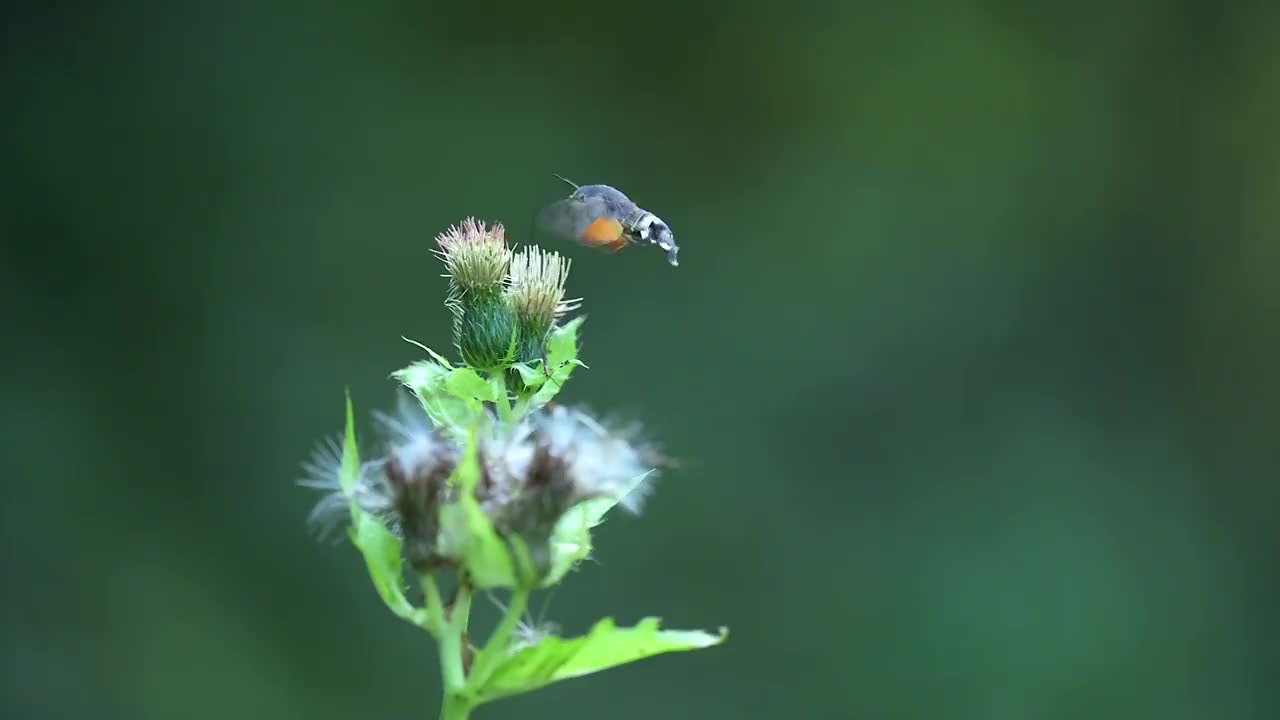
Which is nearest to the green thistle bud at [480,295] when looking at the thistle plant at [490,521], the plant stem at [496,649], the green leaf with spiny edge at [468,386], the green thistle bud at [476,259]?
the green thistle bud at [476,259]

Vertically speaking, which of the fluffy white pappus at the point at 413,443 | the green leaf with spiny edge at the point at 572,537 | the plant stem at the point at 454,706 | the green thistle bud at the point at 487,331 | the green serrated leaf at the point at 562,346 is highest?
the green thistle bud at the point at 487,331

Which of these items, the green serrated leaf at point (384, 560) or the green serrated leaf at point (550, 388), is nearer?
the green serrated leaf at point (384, 560)

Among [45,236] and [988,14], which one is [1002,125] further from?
[45,236]

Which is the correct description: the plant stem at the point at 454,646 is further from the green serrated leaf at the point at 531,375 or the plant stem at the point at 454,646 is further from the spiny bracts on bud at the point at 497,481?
the green serrated leaf at the point at 531,375

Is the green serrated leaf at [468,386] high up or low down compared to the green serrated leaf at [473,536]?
up

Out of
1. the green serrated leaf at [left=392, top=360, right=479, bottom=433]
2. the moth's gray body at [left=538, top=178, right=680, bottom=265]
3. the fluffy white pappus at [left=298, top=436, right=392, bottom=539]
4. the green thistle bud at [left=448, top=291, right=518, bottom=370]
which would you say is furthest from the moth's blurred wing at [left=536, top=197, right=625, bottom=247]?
the fluffy white pappus at [left=298, top=436, right=392, bottom=539]

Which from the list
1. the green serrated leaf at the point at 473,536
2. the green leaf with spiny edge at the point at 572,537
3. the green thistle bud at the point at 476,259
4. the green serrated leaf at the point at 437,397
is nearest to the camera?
the green serrated leaf at the point at 473,536
